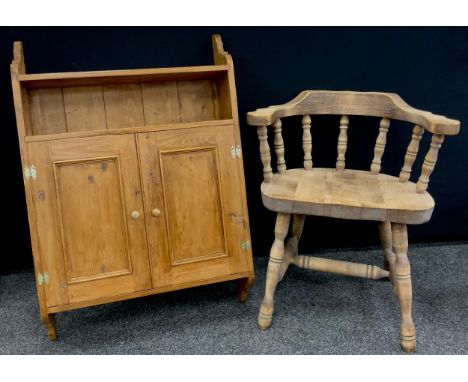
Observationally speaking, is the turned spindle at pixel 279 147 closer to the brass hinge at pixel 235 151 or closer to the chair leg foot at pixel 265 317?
the brass hinge at pixel 235 151

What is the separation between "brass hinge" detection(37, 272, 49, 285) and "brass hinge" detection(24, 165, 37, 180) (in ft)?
1.23

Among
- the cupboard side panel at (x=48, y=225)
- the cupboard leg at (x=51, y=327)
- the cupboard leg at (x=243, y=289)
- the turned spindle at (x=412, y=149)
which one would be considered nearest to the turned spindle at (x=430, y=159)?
the turned spindle at (x=412, y=149)

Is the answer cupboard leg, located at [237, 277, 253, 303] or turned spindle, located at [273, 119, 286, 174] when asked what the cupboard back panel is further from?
cupboard leg, located at [237, 277, 253, 303]

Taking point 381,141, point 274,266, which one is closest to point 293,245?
point 274,266

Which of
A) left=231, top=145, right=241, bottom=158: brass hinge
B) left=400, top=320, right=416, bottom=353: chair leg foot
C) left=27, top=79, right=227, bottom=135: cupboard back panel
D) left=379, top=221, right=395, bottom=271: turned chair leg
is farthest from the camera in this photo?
left=379, top=221, right=395, bottom=271: turned chair leg

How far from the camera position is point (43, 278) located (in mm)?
1669

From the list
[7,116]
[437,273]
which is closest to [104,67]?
[7,116]

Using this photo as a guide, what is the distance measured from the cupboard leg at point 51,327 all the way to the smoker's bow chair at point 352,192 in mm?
852

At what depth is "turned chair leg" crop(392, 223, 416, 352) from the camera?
164 centimetres

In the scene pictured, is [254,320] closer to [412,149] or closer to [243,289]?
[243,289]

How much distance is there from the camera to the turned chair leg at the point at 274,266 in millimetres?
1760

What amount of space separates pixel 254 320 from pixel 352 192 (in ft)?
2.29

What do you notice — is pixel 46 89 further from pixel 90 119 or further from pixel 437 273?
pixel 437 273

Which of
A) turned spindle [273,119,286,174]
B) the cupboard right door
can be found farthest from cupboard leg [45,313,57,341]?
turned spindle [273,119,286,174]
